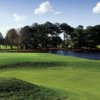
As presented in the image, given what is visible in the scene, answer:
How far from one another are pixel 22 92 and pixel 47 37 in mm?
113921

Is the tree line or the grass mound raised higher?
the tree line

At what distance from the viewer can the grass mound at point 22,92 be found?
16.8 m

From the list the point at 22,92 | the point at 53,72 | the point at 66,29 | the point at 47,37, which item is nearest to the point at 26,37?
the point at 47,37

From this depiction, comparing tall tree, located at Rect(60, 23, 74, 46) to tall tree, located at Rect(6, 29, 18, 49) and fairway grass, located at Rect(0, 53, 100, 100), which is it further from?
fairway grass, located at Rect(0, 53, 100, 100)

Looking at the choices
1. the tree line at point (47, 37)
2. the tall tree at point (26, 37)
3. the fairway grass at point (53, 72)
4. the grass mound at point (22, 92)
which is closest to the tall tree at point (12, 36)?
the tree line at point (47, 37)

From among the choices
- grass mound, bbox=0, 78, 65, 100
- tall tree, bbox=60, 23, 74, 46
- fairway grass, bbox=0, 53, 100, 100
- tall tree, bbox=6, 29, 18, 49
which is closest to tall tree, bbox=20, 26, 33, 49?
tall tree, bbox=6, 29, 18, 49

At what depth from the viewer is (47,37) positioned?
13112cm

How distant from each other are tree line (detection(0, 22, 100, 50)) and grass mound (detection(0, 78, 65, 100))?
336 feet

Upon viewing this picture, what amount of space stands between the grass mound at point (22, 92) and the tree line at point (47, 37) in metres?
102

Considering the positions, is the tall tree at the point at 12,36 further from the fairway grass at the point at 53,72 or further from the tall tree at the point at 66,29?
the fairway grass at the point at 53,72

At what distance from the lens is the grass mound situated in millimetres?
16750

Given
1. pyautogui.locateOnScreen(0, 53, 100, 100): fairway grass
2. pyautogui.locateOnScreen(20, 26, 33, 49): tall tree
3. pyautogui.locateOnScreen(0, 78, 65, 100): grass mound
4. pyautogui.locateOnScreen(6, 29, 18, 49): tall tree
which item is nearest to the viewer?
pyautogui.locateOnScreen(0, 78, 65, 100): grass mound

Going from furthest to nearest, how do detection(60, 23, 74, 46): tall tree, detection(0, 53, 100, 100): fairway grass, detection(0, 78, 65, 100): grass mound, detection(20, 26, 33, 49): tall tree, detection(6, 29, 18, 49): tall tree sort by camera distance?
detection(60, 23, 74, 46): tall tree < detection(6, 29, 18, 49): tall tree < detection(20, 26, 33, 49): tall tree < detection(0, 53, 100, 100): fairway grass < detection(0, 78, 65, 100): grass mound

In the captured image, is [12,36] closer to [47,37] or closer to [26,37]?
[26,37]
